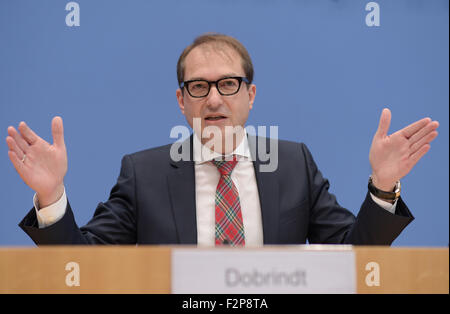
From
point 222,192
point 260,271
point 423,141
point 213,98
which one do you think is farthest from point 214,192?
point 260,271

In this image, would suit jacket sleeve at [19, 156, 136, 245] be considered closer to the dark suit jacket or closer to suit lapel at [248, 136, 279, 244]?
the dark suit jacket

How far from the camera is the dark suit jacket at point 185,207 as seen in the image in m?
1.45

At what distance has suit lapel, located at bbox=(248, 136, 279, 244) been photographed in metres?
1.43

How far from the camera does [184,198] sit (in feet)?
4.88

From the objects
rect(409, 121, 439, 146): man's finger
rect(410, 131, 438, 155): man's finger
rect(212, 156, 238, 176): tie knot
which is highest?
rect(409, 121, 439, 146): man's finger

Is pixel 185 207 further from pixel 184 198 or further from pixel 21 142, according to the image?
pixel 21 142

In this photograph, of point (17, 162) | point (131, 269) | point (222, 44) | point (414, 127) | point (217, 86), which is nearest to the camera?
point (131, 269)

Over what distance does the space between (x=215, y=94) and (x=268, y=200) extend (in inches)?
14.3

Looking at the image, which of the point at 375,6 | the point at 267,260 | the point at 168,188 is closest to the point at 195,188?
the point at 168,188

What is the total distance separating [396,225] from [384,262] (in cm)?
57

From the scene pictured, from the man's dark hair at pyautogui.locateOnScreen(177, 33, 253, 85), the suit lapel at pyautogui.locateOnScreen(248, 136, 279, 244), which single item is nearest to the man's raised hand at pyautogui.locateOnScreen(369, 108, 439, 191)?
the suit lapel at pyautogui.locateOnScreen(248, 136, 279, 244)

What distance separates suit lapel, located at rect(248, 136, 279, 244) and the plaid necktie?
0.24 feet

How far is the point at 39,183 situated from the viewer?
1104 mm

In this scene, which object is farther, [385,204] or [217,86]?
Answer: [217,86]
